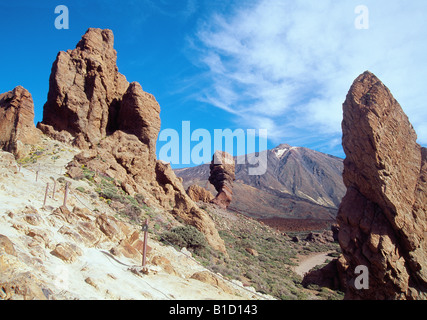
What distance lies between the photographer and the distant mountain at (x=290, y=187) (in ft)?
275

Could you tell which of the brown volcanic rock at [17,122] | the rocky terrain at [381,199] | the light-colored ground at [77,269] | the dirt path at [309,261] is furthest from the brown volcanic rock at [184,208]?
the dirt path at [309,261]

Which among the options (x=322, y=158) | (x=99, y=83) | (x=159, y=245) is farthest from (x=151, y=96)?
(x=322, y=158)

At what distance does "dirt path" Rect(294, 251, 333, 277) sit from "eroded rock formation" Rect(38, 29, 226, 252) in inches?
462

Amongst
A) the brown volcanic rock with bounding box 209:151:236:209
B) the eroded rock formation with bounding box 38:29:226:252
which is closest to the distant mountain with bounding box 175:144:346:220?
the brown volcanic rock with bounding box 209:151:236:209

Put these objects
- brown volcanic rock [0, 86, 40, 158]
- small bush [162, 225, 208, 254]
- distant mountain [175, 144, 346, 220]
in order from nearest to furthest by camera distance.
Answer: small bush [162, 225, 208, 254] < brown volcanic rock [0, 86, 40, 158] < distant mountain [175, 144, 346, 220]

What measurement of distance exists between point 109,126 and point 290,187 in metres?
138

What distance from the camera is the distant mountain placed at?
83.8 m

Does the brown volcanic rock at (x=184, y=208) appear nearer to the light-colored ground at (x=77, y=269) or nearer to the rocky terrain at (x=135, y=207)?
the rocky terrain at (x=135, y=207)

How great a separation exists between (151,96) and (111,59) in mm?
4671

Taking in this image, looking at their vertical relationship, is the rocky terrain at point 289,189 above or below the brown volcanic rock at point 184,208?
above

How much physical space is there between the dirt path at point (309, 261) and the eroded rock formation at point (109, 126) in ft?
38.5

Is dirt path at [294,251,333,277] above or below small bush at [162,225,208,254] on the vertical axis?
below

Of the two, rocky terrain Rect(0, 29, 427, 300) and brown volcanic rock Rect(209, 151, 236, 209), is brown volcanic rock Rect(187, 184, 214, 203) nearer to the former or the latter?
brown volcanic rock Rect(209, 151, 236, 209)

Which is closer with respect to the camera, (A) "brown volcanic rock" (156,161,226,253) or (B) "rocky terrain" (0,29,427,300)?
(B) "rocky terrain" (0,29,427,300)
